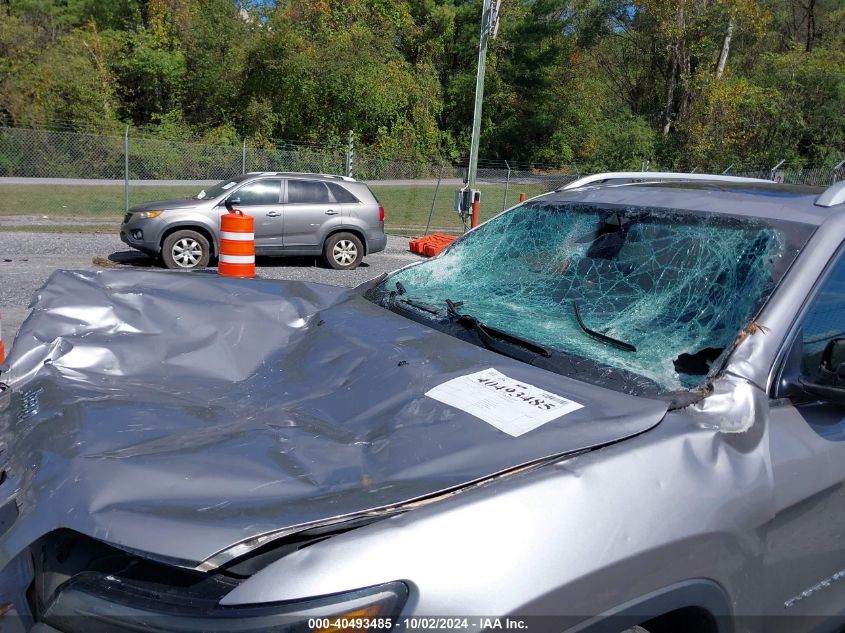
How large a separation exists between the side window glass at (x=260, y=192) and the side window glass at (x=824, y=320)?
11.1 meters

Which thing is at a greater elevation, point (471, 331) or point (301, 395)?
point (471, 331)

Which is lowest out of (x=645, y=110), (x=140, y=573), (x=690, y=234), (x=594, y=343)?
(x=140, y=573)

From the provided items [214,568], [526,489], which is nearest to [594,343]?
[526,489]

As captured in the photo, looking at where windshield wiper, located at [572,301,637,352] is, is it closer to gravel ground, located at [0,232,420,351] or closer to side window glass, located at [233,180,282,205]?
gravel ground, located at [0,232,420,351]

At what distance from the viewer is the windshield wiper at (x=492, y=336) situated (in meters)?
2.36

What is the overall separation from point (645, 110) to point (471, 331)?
40.4 meters

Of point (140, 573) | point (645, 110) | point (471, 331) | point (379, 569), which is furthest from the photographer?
point (645, 110)

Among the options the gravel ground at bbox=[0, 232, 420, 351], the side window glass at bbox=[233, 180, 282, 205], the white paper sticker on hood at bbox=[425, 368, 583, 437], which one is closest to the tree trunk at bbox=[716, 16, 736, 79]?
the gravel ground at bbox=[0, 232, 420, 351]

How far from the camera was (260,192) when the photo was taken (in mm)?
12461

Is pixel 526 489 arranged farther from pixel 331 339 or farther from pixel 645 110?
pixel 645 110

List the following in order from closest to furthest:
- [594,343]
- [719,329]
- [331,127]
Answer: [719,329] → [594,343] → [331,127]

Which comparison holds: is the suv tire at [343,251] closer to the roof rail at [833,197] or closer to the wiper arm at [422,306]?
the wiper arm at [422,306]

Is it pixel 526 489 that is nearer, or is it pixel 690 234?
pixel 526 489

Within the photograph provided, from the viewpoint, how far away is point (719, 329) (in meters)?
2.23
